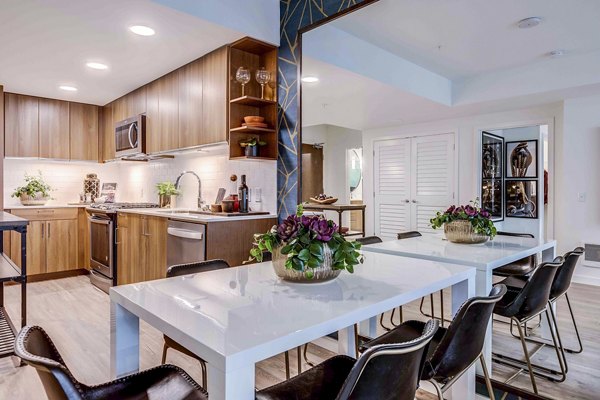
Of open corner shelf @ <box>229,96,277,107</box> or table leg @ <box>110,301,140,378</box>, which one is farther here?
open corner shelf @ <box>229,96,277,107</box>

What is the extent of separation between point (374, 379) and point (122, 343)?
0.84 metres

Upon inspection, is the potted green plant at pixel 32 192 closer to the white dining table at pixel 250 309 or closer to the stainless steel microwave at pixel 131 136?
the stainless steel microwave at pixel 131 136

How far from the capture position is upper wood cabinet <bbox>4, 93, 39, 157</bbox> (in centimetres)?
449

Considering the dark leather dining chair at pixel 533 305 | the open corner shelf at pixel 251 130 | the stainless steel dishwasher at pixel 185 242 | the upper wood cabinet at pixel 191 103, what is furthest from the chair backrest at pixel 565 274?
the upper wood cabinet at pixel 191 103

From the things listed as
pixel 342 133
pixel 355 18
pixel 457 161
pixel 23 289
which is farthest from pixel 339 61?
→ pixel 23 289

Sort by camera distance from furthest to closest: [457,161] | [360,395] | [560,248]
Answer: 1. [457,161]
2. [560,248]
3. [360,395]

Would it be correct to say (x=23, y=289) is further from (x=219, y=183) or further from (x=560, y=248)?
(x=560, y=248)

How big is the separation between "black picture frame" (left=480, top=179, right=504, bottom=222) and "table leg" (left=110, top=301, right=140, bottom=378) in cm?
178

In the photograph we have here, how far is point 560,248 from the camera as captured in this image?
177 centimetres

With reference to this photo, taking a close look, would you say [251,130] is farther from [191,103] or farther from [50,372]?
[50,372]

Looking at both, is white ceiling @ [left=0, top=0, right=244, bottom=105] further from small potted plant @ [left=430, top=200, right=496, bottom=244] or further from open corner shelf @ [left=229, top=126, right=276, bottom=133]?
small potted plant @ [left=430, top=200, right=496, bottom=244]

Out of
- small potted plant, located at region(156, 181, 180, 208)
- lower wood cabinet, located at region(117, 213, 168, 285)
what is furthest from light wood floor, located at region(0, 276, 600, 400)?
small potted plant, located at region(156, 181, 180, 208)

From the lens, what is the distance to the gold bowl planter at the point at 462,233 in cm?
222

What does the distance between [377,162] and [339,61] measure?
0.81 metres
